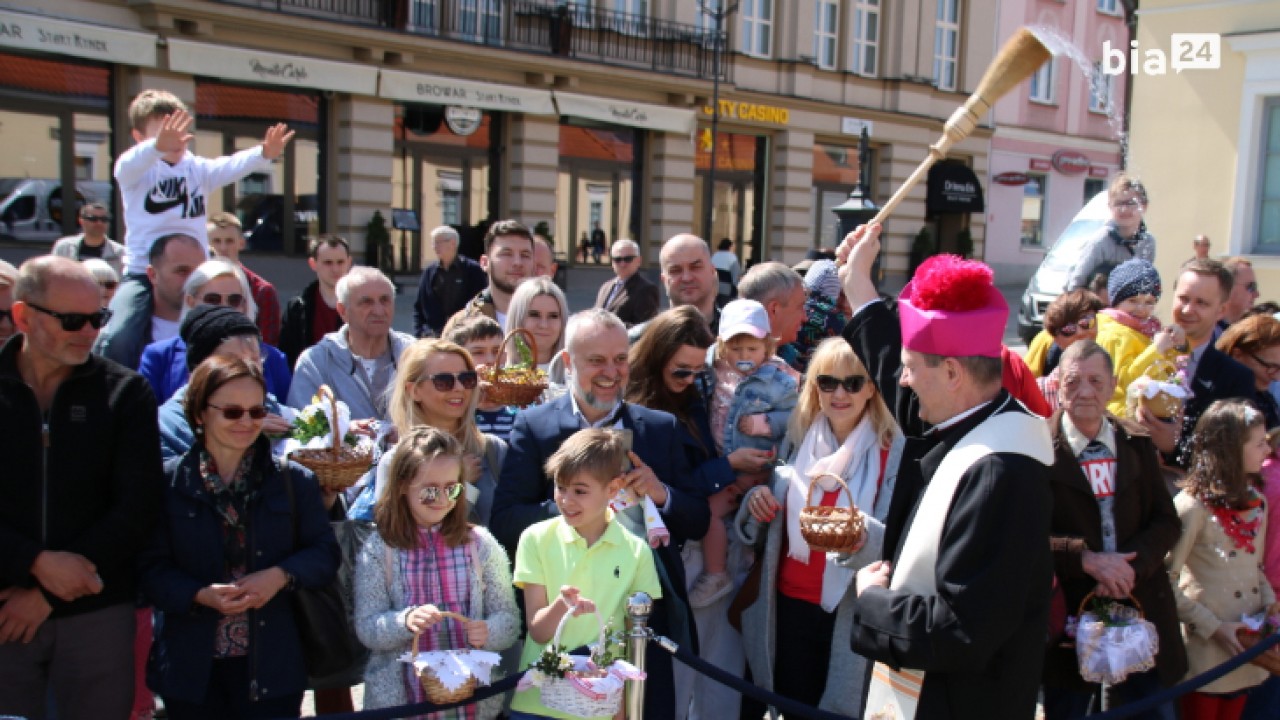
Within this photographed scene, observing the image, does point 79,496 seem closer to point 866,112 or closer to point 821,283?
point 821,283

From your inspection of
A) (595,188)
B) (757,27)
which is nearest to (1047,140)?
(757,27)

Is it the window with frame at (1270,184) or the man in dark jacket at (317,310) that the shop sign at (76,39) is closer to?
the man in dark jacket at (317,310)

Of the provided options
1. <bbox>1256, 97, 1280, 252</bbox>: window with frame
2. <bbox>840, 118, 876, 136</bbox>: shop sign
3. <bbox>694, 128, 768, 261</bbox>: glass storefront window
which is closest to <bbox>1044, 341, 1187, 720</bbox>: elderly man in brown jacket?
<bbox>1256, 97, 1280, 252</bbox>: window with frame

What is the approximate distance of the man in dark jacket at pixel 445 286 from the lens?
26.6ft

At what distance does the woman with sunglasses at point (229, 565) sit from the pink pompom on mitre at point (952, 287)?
7.13ft

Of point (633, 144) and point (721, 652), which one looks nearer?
point (721, 652)

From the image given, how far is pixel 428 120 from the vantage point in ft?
68.2

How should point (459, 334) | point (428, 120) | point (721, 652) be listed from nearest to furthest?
1. point (721, 652)
2. point (459, 334)
3. point (428, 120)

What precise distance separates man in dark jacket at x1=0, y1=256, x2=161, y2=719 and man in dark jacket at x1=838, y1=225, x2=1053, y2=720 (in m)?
2.41

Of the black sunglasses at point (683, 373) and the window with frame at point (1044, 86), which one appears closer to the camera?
the black sunglasses at point (683, 373)

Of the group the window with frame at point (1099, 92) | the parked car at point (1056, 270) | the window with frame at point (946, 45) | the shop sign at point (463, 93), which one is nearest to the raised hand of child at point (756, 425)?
the parked car at point (1056, 270)

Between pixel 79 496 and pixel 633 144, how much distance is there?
2180 centimetres

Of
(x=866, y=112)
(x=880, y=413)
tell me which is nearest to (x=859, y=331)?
(x=880, y=413)

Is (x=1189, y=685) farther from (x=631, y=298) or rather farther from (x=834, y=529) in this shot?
(x=631, y=298)
